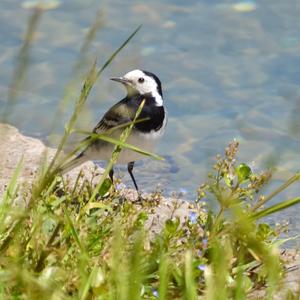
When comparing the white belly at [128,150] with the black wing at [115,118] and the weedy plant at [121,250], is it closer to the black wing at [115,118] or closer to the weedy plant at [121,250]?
the black wing at [115,118]

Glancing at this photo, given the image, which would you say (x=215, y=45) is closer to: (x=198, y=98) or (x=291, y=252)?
(x=198, y=98)

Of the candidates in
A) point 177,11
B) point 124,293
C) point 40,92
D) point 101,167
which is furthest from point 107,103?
point 124,293

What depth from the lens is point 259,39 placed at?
10.4 meters

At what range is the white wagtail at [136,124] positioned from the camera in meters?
6.48

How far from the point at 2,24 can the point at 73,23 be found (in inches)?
27.4

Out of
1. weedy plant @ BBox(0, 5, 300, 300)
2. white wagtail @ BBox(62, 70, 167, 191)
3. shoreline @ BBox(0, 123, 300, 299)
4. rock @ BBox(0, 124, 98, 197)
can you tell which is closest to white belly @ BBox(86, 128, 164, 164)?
white wagtail @ BBox(62, 70, 167, 191)

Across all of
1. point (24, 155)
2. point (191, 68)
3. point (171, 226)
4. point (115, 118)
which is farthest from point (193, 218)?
point (191, 68)

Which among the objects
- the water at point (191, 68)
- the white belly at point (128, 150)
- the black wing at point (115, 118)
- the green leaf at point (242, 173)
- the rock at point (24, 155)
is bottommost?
the water at point (191, 68)

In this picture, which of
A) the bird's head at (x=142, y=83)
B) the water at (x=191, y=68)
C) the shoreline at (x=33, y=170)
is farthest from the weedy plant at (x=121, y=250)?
the water at (x=191, y=68)

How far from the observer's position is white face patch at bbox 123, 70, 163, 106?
704cm

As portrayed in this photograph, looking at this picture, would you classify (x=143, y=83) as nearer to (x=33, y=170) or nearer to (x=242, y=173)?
(x=33, y=170)

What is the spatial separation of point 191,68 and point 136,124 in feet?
11.0

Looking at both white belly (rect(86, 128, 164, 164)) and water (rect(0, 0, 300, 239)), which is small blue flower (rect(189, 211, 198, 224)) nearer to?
white belly (rect(86, 128, 164, 164))

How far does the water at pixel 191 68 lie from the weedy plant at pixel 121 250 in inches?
116
